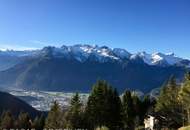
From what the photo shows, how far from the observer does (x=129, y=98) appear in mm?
99625

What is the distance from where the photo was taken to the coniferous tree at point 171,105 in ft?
342

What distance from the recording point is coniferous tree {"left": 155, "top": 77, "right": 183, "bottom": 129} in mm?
104375

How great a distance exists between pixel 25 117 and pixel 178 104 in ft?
215

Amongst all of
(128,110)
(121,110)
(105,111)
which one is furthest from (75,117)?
(128,110)

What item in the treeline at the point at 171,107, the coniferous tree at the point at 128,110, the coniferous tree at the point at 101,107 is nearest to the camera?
the coniferous tree at the point at 101,107

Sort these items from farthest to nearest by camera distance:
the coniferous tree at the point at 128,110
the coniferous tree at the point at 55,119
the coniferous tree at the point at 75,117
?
the coniferous tree at the point at 55,119 → the coniferous tree at the point at 128,110 → the coniferous tree at the point at 75,117

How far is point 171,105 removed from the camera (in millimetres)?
106438

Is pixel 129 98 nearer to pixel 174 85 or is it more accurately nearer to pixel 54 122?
pixel 174 85

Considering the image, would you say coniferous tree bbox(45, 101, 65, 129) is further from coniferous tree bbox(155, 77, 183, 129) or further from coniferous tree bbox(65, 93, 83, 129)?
coniferous tree bbox(155, 77, 183, 129)

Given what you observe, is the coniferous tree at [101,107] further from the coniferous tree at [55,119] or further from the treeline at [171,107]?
the coniferous tree at [55,119]

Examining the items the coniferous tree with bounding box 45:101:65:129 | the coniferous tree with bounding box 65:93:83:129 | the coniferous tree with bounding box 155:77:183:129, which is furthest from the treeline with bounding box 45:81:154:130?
the coniferous tree with bounding box 45:101:65:129

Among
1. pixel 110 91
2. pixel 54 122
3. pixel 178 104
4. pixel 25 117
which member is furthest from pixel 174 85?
pixel 25 117

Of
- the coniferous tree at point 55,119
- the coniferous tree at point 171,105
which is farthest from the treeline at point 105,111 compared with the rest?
the coniferous tree at point 55,119

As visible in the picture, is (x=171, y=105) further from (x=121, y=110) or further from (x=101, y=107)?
(x=101, y=107)
